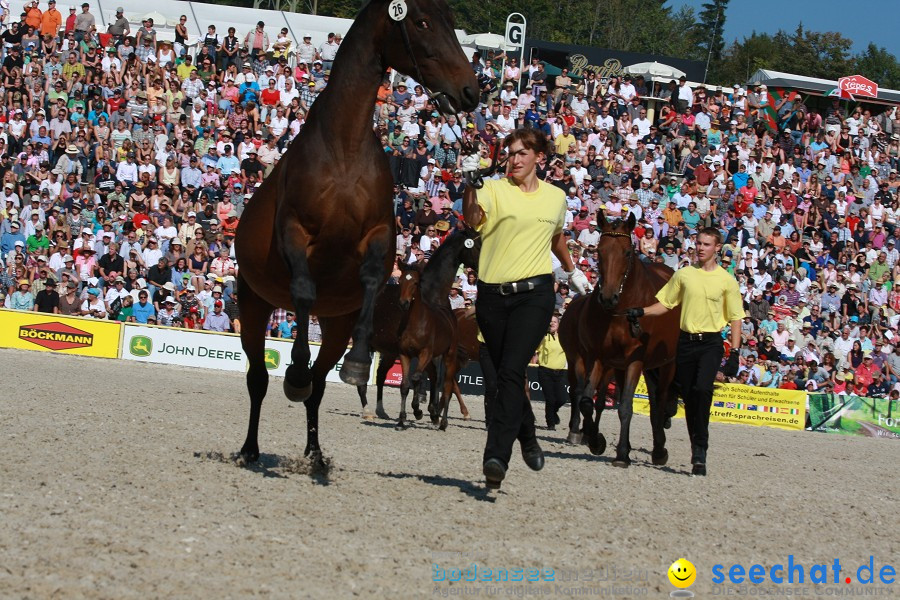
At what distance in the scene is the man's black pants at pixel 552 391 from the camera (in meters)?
19.2

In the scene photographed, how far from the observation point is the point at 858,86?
39.1 m

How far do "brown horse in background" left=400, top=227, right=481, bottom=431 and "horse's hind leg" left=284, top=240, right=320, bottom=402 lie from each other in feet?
29.3

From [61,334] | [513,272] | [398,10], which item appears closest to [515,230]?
[513,272]

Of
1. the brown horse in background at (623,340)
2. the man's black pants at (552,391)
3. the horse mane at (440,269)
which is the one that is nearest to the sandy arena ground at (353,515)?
the brown horse in background at (623,340)

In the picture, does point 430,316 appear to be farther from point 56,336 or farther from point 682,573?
point 682,573

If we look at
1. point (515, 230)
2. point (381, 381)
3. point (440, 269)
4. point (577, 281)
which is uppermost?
point (515, 230)

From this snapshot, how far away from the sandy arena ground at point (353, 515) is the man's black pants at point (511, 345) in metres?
0.47

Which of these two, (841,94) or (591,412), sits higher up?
(841,94)

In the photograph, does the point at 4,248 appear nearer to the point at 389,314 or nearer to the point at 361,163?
the point at 389,314

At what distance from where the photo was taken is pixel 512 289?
24.7ft

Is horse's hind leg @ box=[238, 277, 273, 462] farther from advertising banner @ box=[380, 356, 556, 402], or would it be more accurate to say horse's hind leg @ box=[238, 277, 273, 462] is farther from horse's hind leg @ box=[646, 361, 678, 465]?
advertising banner @ box=[380, 356, 556, 402]

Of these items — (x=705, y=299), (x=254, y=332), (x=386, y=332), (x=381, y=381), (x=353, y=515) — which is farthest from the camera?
(x=386, y=332)

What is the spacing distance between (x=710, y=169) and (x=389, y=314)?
16.2 meters

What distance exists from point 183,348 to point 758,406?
1238 centimetres
